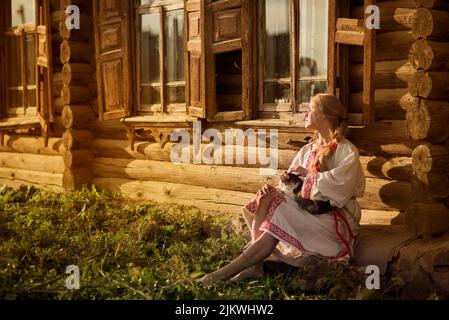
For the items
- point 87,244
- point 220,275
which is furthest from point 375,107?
point 87,244

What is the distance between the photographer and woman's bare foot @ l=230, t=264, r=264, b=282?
565 cm

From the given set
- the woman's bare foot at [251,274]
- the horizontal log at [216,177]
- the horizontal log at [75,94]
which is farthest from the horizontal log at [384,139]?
the horizontal log at [75,94]

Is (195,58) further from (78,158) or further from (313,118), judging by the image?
(78,158)

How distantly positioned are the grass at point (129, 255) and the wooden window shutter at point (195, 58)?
1.30m

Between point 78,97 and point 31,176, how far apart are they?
205 centimetres

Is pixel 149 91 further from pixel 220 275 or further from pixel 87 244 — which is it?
pixel 220 275

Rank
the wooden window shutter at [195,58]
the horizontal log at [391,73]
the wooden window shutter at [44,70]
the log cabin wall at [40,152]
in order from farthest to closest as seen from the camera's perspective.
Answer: the log cabin wall at [40,152]
the wooden window shutter at [44,70]
the wooden window shutter at [195,58]
the horizontal log at [391,73]

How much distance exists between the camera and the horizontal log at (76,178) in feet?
32.4

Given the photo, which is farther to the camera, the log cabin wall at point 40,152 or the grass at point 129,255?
the log cabin wall at point 40,152

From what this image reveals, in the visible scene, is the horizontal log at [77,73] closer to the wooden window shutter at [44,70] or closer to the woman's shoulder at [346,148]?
the wooden window shutter at [44,70]

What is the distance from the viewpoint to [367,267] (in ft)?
18.4

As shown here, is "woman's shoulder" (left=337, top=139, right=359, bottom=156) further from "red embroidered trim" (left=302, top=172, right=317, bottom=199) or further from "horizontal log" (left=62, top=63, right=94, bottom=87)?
"horizontal log" (left=62, top=63, right=94, bottom=87)

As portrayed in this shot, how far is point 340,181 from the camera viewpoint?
221 inches

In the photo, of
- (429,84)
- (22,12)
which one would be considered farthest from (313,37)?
(22,12)
